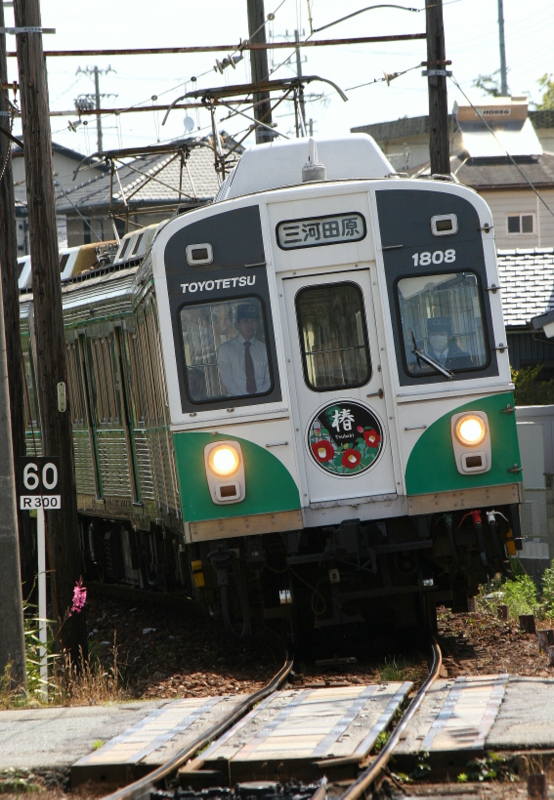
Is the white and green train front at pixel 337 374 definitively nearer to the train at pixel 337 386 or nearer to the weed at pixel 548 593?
the train at pixel 337 386

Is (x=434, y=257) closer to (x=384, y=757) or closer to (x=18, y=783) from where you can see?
(x=384, y=757)

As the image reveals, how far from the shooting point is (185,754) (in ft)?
19.5

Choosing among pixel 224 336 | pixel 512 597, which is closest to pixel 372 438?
pixel 224 336

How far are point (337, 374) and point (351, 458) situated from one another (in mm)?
621

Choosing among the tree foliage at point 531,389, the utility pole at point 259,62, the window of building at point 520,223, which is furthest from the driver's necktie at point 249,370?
the window of building at point 520,223

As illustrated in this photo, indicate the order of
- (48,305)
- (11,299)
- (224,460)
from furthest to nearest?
(11,299) < (48,305) < (224,460)

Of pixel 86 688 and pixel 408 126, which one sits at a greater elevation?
pixel 408 126

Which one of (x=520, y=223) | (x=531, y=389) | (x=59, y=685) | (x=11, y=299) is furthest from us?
(x=520, y=223)

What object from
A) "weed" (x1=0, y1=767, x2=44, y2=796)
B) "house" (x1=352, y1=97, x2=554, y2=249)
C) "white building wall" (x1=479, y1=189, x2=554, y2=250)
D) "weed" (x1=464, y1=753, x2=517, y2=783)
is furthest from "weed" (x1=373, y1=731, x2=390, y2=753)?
"white building wall" (x1=479, y1=189, x2=554, y2=250)

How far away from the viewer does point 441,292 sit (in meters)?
9.00

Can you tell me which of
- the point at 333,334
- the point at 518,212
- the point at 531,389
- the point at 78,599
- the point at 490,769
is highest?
the point at 518,212

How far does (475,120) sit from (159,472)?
34921mm

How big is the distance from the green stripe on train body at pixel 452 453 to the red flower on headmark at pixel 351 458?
361 millimetres

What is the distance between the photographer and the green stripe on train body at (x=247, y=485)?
874cm
